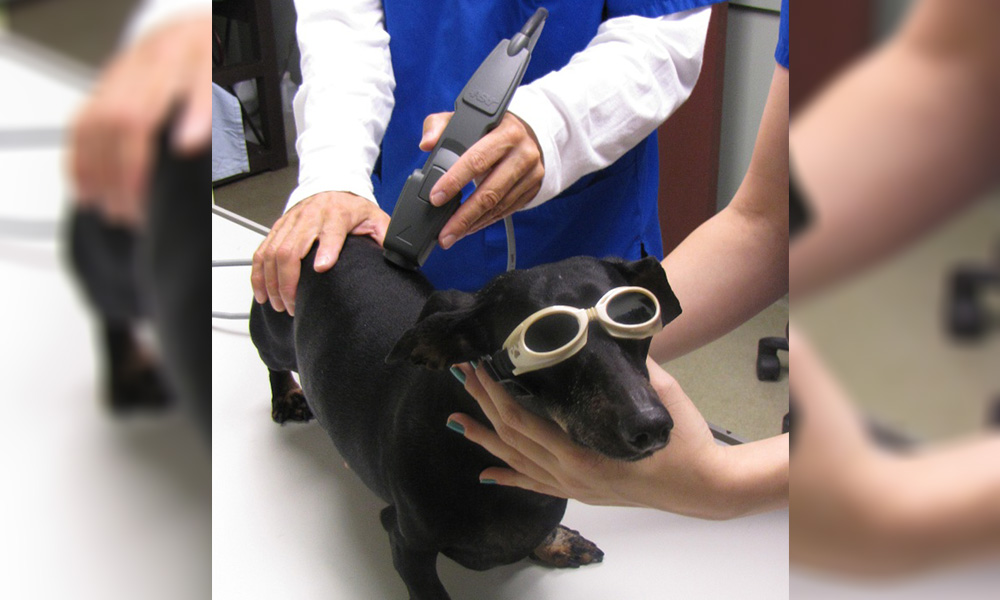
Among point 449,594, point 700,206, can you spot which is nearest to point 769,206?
point 449,594

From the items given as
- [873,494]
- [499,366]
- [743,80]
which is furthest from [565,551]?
[743,80]

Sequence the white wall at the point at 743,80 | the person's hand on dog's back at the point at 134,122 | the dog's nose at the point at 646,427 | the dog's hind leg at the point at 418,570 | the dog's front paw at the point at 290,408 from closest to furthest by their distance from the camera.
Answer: the person's hand on dog's back at the point at 134,122
the dog's nose at the point at 646,427
the dog's hind leg at the point at 418,570
the dog's front paw at the point at 290,408
the white wall at the point at 743,80

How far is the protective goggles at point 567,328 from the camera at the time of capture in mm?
437

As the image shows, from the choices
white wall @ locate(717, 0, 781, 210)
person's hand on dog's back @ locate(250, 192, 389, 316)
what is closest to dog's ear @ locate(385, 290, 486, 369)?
person's hand on dog's back @ locate(250, 192, 389, 316)

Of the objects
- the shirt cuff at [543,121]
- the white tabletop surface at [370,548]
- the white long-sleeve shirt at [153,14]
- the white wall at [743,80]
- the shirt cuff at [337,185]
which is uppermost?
the white wall at [743,80]

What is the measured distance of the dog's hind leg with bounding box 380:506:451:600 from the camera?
0.56 metres

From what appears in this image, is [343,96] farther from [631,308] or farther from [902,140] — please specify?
[902,140]

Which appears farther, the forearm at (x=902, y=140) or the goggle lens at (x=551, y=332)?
the goggle lens at (x=551, y=332)

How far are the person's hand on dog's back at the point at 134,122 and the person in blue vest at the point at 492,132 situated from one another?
51 centimetres

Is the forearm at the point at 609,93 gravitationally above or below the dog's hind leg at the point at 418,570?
above

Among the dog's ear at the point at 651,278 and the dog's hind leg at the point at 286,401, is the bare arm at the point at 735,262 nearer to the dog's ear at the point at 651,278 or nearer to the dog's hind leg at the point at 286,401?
the dog's ear at the point at 651,278

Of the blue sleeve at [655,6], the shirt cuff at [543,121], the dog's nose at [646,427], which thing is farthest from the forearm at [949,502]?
the blue sleeve at [655,6]

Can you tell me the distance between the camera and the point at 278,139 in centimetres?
116

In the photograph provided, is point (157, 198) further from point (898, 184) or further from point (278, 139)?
point (278, 139)
